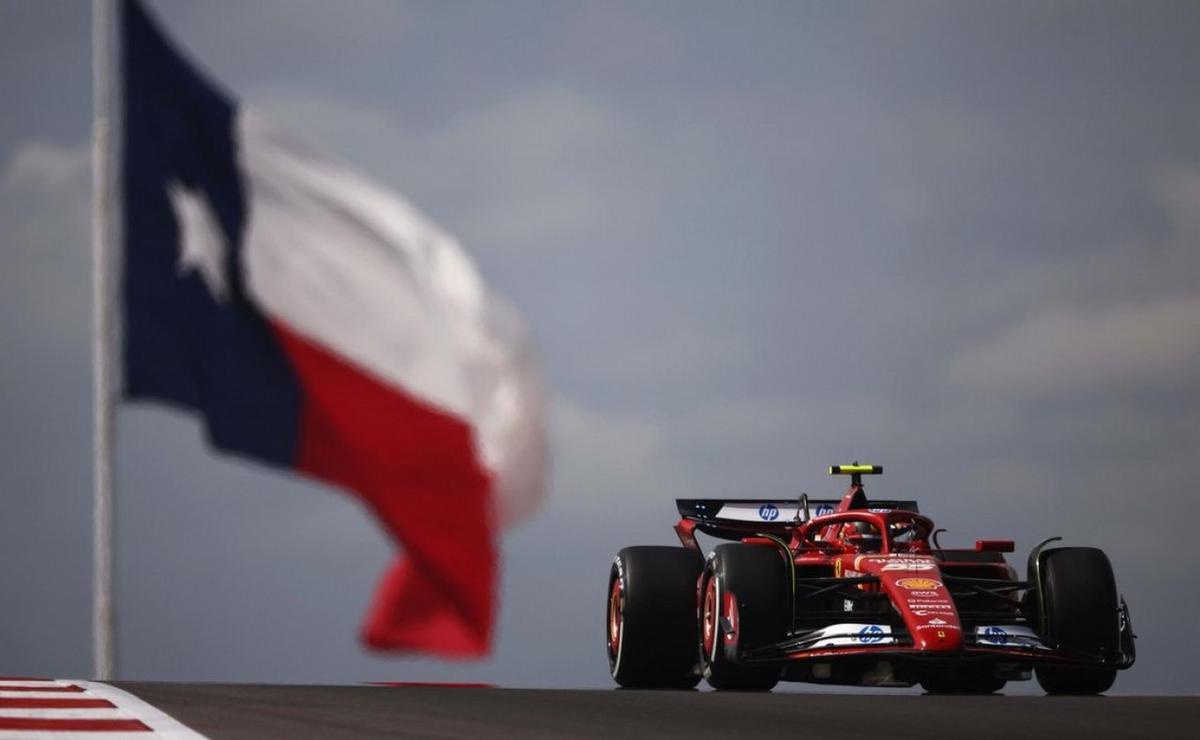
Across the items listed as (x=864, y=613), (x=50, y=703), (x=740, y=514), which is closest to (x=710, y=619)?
(x=864, y=613)

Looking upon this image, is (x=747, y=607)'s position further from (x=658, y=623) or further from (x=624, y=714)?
(x=624, y=714)

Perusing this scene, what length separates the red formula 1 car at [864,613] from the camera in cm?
1346

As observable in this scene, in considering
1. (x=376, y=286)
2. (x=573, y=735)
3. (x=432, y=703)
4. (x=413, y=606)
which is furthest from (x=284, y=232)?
(x=573, y=735)

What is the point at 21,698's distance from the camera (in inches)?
382

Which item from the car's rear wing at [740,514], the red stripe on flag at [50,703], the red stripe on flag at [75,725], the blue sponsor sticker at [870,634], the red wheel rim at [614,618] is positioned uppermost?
the car's rear wing at [740,514]

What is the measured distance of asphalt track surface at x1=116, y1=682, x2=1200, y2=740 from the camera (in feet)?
28.5

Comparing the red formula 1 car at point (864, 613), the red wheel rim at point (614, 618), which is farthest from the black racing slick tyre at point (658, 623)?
the red wheel rim at point (614, 618)

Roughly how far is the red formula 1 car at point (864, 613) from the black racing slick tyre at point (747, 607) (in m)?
0.01

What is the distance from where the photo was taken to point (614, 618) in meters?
15.6

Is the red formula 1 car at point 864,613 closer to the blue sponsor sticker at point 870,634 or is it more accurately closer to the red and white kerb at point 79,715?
the blue sponsor sticker at point 870,634

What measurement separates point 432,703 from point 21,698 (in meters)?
2.20

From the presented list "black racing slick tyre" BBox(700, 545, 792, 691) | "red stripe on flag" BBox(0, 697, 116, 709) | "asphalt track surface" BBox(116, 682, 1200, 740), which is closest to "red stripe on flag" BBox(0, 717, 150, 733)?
"asphalt track surface" BBox(116, 682, 1200, 740)

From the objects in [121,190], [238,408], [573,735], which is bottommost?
[573,735]

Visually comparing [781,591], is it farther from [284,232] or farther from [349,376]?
[284,232]
